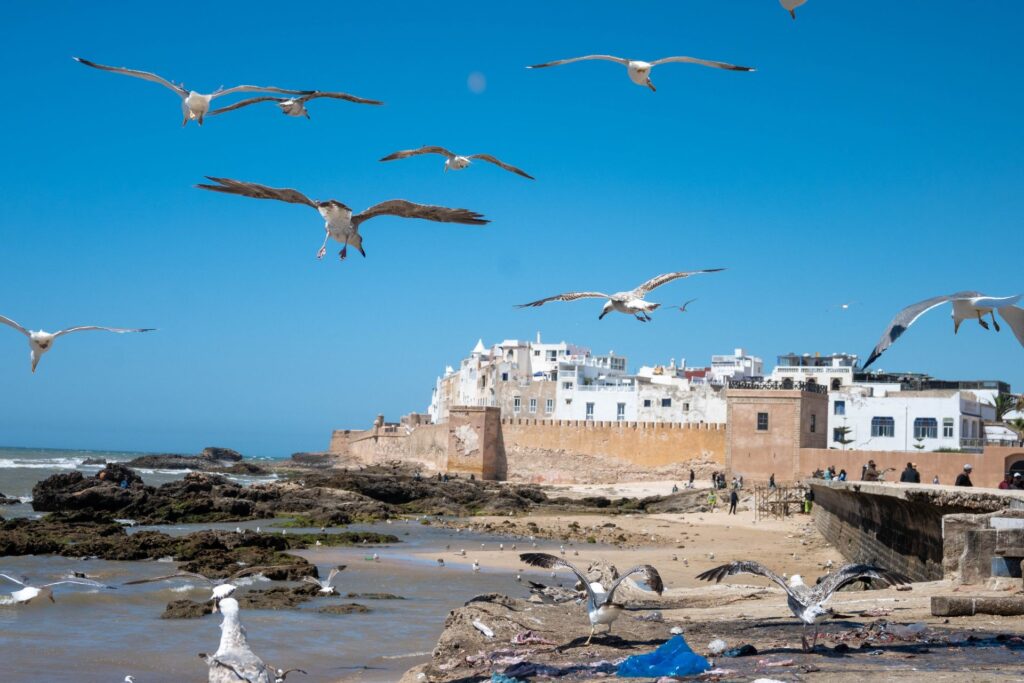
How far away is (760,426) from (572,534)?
2015 cm

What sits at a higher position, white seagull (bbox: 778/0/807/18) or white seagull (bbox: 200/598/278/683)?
white seagull (bbox: 778/0/807/18)

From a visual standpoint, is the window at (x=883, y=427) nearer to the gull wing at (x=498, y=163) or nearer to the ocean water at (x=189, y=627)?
the ocean water at (x=189, y=627)

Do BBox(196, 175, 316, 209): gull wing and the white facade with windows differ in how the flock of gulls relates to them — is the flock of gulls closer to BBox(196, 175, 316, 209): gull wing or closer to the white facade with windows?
BBox(196, 175, 316, 209): gull wing

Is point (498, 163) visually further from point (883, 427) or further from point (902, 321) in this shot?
point (883, 427)

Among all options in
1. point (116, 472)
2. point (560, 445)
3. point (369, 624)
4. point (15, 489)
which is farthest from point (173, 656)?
point (560, 445)

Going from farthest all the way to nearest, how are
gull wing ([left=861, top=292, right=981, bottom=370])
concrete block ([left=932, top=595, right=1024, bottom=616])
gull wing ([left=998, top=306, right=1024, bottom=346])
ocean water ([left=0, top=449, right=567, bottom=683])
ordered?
ocean water ([left=0, top=449, right=567, bottom=683])
concrete block ([left=932, top=595, right=1024, bottom=616])
gull wing ([left=998, top=306, right=1024, bottom=346])
gull wing ([left=861, top=292, right=981, bottom=370])

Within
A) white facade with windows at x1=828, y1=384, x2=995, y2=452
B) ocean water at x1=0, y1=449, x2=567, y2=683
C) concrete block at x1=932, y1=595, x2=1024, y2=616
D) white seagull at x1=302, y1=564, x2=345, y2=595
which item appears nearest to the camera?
concrete block at x1=932, y1=595, x2=1024, y2=616

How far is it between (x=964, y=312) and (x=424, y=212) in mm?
4030

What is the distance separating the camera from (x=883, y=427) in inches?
1738

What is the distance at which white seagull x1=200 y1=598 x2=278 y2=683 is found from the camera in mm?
5820

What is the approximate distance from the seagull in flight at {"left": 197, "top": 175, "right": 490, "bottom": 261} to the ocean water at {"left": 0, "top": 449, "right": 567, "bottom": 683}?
150 inches

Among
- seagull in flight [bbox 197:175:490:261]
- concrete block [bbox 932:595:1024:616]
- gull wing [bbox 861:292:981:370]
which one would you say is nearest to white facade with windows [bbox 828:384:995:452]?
concrete block [bbox 932:595:1024:616]

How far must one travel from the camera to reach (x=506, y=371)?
6625cm

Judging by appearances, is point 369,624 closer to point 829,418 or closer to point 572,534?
point 572,534
